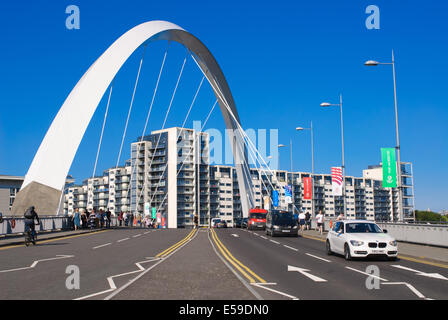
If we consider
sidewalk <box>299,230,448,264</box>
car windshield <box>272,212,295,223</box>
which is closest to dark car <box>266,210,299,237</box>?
car windshield <box>272,212,295,223</box>

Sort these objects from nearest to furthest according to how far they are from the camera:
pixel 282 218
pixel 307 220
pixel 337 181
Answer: pixel 282 218 < pixel 337 181 < pixel 307 220

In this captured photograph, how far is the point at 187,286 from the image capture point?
9703mm

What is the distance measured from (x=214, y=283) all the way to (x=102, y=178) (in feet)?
525

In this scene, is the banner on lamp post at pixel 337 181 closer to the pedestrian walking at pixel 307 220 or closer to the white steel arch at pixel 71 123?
the pedestrian walking at pixel 307 220

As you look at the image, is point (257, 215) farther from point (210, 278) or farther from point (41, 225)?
point (210, 278)

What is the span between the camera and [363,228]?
17.7 metres

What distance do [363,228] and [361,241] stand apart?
1.83 meters

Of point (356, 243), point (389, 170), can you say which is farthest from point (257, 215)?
point (356, 243)

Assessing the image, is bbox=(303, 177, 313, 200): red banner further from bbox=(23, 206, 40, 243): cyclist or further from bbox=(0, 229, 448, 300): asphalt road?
bbox=(23, 206, 40, 243): cyclist

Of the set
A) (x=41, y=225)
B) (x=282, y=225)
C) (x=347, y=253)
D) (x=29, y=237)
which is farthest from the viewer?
(x=282, y=225)

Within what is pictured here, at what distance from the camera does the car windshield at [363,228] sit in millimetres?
17547

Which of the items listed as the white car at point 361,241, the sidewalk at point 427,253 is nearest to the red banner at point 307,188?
the sidewalk at point 427,253
